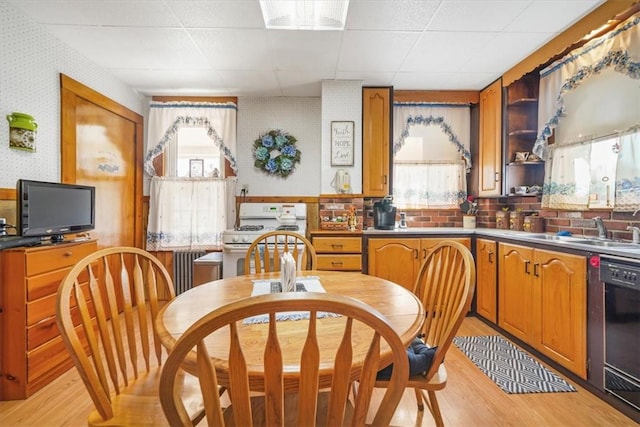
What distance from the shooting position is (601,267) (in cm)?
181

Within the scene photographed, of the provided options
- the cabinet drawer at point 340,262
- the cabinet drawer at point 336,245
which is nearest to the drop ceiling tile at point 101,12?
the cabinet drawer at point 336,245

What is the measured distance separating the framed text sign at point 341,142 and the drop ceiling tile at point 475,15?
4.02 feet

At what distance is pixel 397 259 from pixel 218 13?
8.26 feet

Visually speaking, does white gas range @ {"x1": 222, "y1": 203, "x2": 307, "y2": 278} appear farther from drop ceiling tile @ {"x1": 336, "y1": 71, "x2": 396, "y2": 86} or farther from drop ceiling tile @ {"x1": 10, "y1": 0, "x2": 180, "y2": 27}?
drop ceiling tile @ {"x1": 10, "y1": 0, "x2": 180, "y2": 27}

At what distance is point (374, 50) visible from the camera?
271cm

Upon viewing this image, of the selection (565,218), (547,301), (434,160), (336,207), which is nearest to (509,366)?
(547,301)

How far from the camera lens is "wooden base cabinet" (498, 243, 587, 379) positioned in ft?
6.40

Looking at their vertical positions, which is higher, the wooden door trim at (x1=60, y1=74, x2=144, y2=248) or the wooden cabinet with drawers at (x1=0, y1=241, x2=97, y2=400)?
the wooden door trim at (x1=60, y1=74, x2=144, y2=248)

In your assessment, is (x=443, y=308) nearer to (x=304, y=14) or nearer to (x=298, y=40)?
(x=304, y=14)

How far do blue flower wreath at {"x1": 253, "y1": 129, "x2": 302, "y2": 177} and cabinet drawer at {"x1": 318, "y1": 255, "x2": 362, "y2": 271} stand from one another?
1.26 meters

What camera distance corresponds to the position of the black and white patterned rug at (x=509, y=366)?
196 centimetres

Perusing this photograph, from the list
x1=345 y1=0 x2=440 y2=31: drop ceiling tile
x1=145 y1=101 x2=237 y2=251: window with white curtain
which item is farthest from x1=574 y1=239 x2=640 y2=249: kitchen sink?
x1=145 y1=101 x2=237 y2=251: window with white curtain

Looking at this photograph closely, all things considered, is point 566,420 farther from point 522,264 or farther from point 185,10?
point 185,10

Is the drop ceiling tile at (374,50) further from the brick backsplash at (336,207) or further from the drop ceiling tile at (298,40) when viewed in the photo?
the brick backsplash at (336,207)
